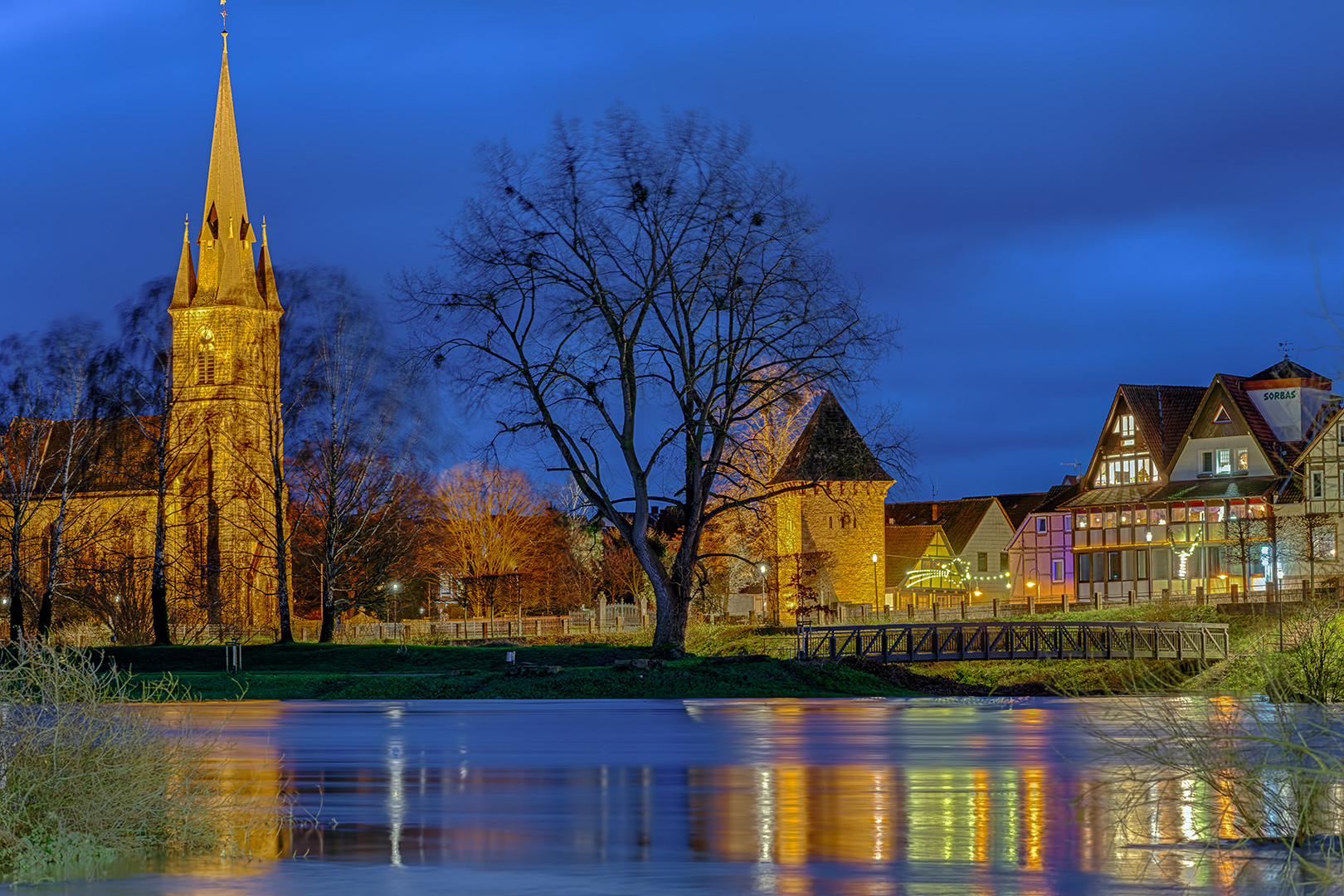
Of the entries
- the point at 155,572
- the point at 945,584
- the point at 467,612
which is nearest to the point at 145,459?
the point at 155,572

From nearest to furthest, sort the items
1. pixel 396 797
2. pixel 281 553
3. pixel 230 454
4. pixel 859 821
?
pixel 859 821 < pixel 396 797 < pixel 281 553 < pixel 230 454

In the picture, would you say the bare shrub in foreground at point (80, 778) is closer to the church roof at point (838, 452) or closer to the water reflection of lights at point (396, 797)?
the water reflection of lights at point (396, 797)

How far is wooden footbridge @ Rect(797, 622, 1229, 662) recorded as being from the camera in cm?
5012

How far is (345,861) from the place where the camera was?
40.8 ft

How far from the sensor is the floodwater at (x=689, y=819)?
450 inches

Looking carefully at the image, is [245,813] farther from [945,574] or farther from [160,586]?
[945,574]

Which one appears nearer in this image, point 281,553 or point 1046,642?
point 281,553

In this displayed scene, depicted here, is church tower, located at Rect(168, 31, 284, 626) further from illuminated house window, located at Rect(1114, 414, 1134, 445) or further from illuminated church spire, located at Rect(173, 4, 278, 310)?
illuminated house window, located at Rect(1114, 414, 1134, 445)

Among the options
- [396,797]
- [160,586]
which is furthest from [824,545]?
[396,797]

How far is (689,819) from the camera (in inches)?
591

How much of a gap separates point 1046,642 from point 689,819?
139 ft

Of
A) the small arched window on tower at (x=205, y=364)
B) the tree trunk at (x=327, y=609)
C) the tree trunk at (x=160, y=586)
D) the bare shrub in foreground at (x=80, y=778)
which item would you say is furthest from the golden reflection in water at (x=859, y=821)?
the small arched window on tower at (x=205, y=364)

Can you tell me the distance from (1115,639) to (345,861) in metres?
48.6

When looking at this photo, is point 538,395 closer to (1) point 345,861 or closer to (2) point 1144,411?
(1) point 345,861
